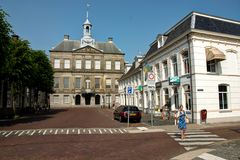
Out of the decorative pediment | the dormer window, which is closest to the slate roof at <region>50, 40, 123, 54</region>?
the decorative pediment

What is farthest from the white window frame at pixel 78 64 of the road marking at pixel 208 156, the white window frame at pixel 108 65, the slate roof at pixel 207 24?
the road marking at pixel 208 156

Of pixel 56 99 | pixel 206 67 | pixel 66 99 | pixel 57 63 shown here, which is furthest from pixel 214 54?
pixel 57 63

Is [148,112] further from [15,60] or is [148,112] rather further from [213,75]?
[15,60]

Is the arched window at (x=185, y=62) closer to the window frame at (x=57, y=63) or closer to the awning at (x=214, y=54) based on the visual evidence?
the awning at (x=214, y=54)

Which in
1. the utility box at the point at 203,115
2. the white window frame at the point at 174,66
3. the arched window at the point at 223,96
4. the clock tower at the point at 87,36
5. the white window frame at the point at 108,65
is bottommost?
the utility box at the point at 203,115

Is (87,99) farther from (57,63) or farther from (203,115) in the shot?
(203,115)

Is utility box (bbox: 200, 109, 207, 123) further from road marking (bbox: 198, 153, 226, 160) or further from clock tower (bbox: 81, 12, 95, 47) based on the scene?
clock tower (bbox: 81, 12, 95, 47)

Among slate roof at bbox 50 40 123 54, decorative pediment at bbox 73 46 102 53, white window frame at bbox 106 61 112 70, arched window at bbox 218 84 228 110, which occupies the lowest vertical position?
arched window at bbox 218 84 228 110

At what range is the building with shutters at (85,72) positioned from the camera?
6312cm

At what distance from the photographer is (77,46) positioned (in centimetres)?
6788

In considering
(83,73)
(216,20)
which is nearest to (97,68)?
(83,73)

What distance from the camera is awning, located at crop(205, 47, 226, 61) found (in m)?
17.6

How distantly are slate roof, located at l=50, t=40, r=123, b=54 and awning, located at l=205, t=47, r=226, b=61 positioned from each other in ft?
170

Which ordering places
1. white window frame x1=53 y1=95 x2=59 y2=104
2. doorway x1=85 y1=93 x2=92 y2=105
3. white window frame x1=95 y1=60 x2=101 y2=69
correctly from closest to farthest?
white window frame x1=53 y1=95 x2=59 y2=104, doorway x1=85 y1=93 x2=92 y2=105, white window frame x1=95 y1=60 x2=101 y2=69
